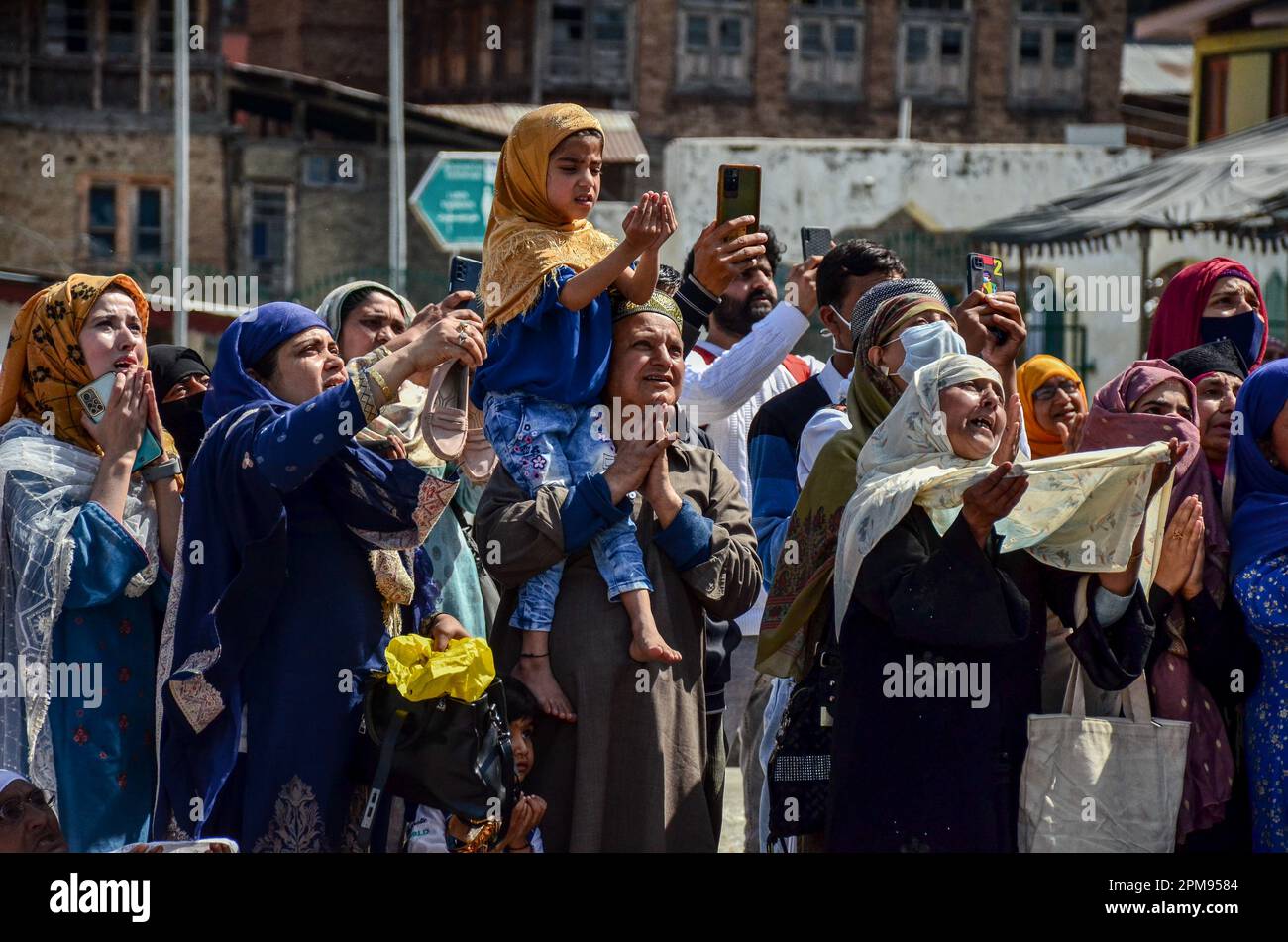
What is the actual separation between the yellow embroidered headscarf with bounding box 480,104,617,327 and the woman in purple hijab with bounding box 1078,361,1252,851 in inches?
59.3

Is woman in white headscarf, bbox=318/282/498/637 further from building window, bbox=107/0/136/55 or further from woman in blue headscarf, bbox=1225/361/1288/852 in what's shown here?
building window, bbox=107/0/136/55

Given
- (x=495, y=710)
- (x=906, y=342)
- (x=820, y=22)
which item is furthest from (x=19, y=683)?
(x=820, y=22)

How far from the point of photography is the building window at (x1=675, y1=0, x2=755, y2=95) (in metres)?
30.8

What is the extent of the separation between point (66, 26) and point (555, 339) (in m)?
26.4

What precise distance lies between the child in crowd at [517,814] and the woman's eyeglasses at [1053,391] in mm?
2206

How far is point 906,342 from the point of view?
14.5ft

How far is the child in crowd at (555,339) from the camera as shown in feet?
14.1

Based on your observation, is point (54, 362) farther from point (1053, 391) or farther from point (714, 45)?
point (714, 45)

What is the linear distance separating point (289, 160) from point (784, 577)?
24.7 meters

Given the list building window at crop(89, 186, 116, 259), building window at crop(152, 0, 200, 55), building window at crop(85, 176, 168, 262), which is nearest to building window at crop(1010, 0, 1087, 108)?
building window at crop(152, 0, 200, 55)

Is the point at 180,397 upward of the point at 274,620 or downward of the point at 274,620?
upward

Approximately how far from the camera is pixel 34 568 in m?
4.56

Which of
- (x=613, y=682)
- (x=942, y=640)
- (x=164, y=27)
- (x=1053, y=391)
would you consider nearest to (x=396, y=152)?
(x=164, y=27)

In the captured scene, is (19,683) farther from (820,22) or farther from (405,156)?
(820,22)
